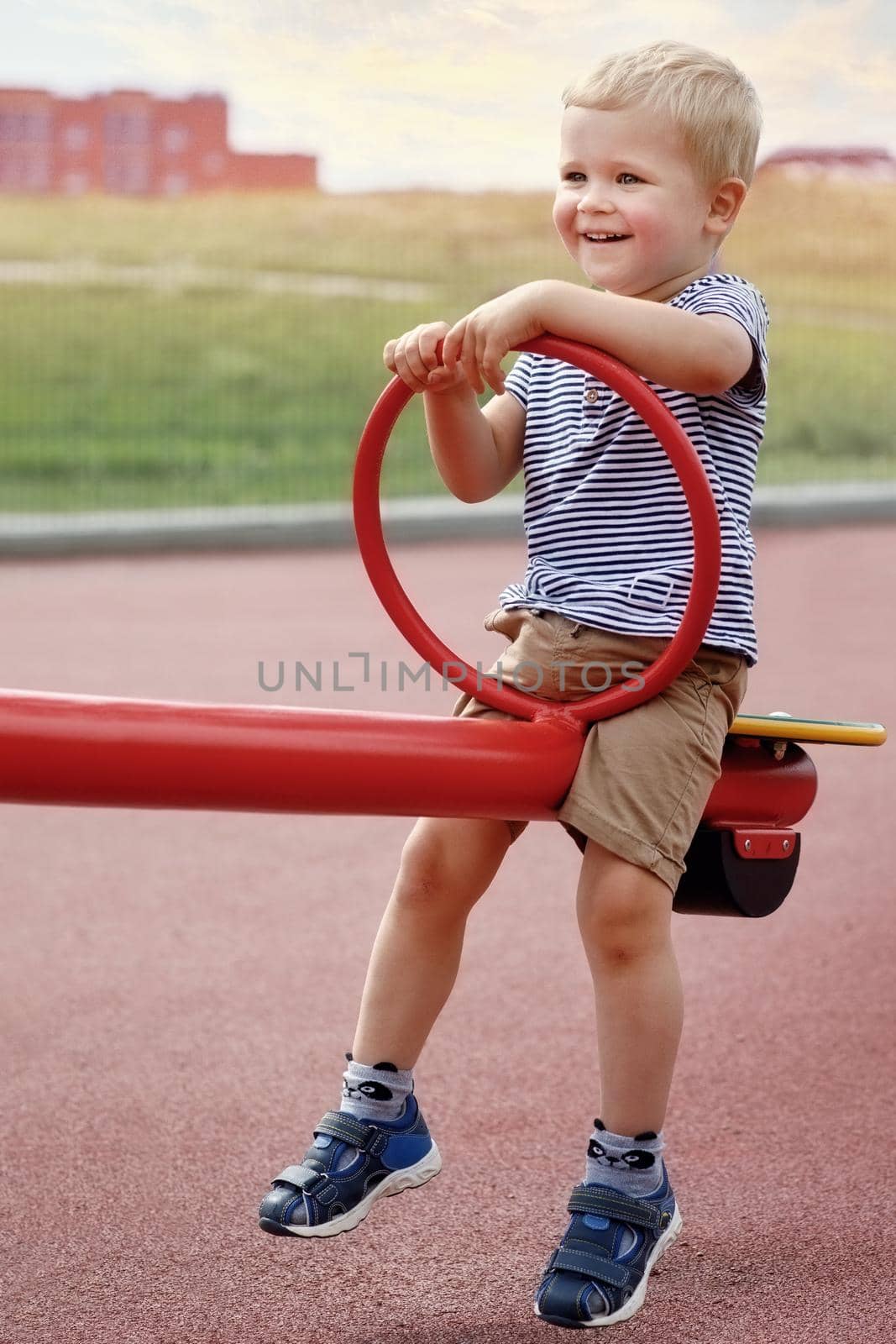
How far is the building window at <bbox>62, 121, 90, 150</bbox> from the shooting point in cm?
989

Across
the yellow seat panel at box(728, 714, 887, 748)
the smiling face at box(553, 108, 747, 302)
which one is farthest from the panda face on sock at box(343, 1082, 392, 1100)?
the smiling face at box(553, 108, 747, 302)

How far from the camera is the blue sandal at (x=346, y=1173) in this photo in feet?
4.89

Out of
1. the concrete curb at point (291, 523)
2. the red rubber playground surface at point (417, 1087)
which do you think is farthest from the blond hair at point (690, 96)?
the concrete curb at point (291, 523)

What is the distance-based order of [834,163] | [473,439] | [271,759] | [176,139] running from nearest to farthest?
[271,759]
[473,439]
[834,163]
[176,139]

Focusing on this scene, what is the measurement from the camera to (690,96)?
1.44 metres

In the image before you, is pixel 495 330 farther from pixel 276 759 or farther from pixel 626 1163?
pixel 626 1163

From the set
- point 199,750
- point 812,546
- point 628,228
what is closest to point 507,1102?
point 199,750

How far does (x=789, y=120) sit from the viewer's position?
3.96 meters

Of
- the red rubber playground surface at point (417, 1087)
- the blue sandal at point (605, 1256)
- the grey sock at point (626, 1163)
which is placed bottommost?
the red rubber playground surface at point (417, 1087)

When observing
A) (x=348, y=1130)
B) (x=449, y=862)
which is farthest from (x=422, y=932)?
(x=348, y=1130)

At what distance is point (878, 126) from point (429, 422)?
19.6 feet

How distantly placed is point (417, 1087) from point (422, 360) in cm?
100

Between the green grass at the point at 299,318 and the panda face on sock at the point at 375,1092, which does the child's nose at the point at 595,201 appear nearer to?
the panda face on sock at the point at 375,1092

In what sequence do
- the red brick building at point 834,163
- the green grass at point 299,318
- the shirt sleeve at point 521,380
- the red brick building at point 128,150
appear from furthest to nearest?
the red brick building at point 128,150, the green grass at point 299,318, the red brick building at point 834,163, the shirt sleeve at point 521,380
